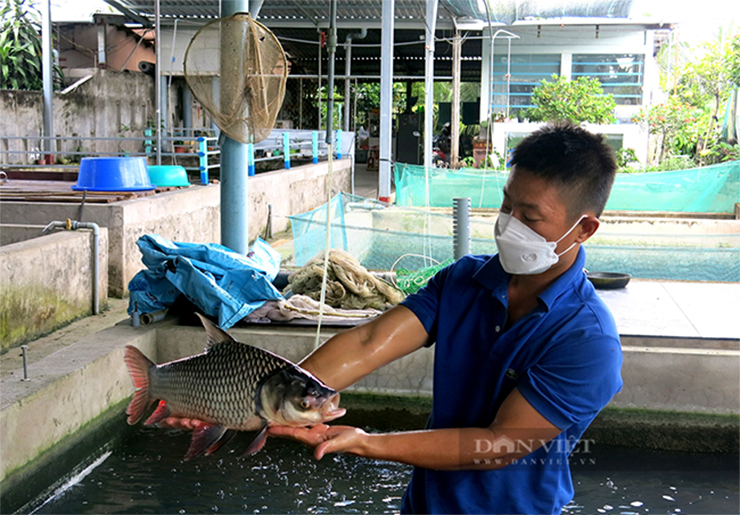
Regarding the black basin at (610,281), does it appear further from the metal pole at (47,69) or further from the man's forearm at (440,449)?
the metal pole at (47,69)

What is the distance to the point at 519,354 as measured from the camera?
1.75m

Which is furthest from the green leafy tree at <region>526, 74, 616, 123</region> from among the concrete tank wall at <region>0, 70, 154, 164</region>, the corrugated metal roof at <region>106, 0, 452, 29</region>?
the concrete tank wall at <region>0, 70, 154, 164</region>

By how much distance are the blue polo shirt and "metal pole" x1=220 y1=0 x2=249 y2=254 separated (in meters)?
3.98

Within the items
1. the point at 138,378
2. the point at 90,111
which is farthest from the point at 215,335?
the point at 90,111

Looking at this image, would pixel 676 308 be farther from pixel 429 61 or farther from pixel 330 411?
pixel 429 61

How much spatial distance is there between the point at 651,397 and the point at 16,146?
13420 mm

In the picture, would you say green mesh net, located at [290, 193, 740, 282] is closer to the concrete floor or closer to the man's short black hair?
the concrete floor

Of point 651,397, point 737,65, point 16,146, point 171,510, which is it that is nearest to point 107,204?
point 171,510

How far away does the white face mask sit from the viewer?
1.83 meters

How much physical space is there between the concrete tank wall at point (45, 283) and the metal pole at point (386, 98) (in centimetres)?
621

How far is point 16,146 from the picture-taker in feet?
46.7

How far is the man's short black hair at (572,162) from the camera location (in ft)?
5.71

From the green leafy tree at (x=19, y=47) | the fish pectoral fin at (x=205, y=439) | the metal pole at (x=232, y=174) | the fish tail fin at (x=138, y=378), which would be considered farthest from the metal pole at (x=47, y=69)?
the fish pectoral fin at (x=205, y=439)

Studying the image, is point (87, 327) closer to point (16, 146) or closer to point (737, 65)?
point (16, 146)
